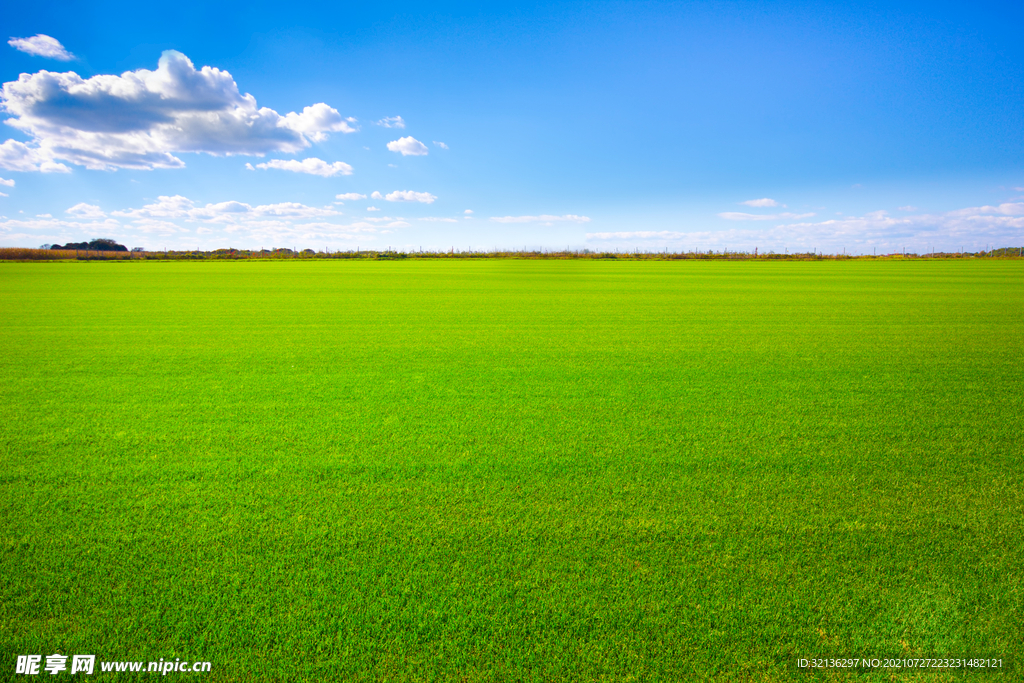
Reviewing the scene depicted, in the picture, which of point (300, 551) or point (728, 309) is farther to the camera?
point (728, 309)

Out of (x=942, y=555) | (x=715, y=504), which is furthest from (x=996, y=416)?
(x=715, y=504)

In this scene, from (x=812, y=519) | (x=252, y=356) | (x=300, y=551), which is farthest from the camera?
(x=252, y=356)

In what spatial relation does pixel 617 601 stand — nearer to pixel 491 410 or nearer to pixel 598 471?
pixel 598 471

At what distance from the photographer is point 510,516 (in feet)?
10.6

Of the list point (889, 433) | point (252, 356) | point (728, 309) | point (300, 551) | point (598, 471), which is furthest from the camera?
point (728, 309)

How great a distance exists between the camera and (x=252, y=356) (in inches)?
312

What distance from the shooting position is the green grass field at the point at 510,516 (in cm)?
228

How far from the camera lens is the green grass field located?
7.48ft

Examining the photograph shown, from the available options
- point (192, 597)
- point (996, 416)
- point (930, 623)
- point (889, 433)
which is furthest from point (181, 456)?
point (996, 416)

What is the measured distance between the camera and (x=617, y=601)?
2.47m

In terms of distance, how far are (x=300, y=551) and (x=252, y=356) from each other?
6025 millimetres

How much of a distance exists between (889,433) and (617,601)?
13.2 ft

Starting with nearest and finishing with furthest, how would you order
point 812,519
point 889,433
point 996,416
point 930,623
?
1. point 930,623
2. point 812,519
3. point 889,433
4. point 996,416

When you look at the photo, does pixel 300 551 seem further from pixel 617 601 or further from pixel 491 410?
pixel 491 410
